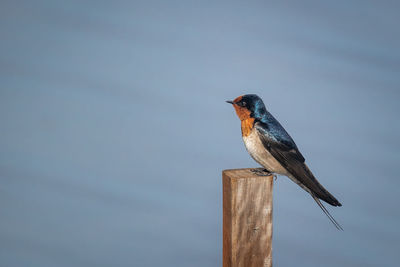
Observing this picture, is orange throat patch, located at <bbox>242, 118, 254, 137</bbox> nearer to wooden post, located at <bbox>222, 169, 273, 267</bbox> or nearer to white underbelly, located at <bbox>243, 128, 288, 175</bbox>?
white underbelly, located at <bbox>243, 128, 288, 175</bbox>

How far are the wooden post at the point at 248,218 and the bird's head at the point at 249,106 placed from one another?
0.38 meters

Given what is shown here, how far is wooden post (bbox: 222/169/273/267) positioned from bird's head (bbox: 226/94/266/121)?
0.38 metres

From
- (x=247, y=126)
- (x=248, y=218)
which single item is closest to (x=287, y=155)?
(x=247, y=126)

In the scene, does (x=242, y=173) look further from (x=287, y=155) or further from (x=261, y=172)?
(x=287, y=155)

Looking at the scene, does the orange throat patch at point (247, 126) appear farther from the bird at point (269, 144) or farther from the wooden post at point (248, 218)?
the wooden post at point (248, 218)

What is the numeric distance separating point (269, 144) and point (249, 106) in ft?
0.90

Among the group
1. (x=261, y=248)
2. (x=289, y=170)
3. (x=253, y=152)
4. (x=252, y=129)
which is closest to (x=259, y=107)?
(x=252, y=129)

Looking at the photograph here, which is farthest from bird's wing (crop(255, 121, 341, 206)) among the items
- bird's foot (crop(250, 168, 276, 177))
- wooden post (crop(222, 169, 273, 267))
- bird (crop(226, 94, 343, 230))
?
wooden post (crop(222, 169, 273, 267))

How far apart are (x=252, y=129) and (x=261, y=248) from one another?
0.74 meters

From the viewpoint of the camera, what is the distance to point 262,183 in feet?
6.89

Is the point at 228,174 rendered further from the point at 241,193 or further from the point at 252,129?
the point at 252,129

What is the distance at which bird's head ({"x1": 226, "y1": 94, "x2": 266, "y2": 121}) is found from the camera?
7.36 ft

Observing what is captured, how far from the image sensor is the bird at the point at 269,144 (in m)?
2.26

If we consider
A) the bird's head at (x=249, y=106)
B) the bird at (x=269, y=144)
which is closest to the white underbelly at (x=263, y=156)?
the bird at (x=269, y=144)
